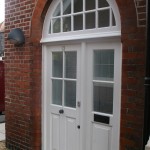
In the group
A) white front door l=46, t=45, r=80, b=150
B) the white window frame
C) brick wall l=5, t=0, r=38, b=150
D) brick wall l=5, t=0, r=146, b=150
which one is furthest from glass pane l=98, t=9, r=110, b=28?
brick wall l=5, t=0, r=38, b=150

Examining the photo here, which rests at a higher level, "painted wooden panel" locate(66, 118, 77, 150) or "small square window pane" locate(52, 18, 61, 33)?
"small square window pane" locate(52, 18, 61, 33)

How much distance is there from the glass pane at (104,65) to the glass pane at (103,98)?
0.46 ft

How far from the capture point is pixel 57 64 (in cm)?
535

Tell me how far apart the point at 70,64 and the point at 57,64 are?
15.1 inches

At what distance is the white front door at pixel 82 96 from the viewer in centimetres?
439

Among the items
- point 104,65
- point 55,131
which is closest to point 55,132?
point 55,131

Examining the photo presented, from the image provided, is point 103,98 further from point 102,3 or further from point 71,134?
point 102,3

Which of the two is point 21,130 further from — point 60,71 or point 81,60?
point 81,60

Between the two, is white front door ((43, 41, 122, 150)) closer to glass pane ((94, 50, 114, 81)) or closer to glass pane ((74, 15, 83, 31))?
glass pane ((94, 50, 114, 81))

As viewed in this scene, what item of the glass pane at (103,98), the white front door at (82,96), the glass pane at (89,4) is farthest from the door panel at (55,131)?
the glass pane at (89,4)

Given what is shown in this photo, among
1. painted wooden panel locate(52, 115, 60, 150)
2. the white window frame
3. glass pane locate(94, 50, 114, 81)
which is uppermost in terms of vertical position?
the white window frame

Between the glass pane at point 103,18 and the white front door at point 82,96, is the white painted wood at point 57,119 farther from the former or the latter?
the glass pane at point 103,18

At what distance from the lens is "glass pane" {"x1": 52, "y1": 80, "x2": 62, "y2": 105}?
5.32 metres

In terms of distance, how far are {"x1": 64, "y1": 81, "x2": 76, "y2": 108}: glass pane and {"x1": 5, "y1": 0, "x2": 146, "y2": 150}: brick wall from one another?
2.16ft
